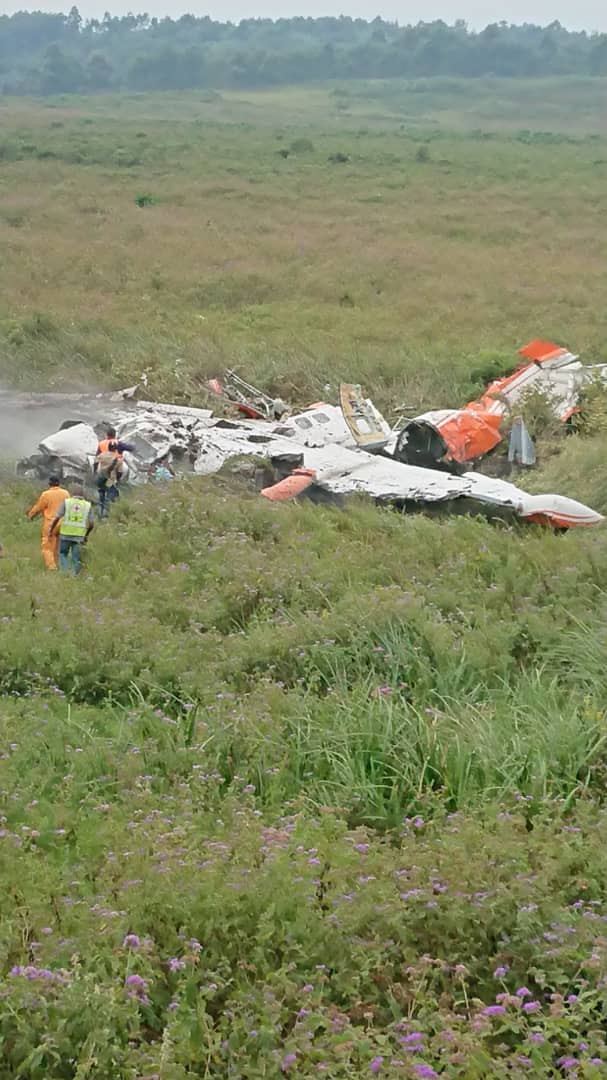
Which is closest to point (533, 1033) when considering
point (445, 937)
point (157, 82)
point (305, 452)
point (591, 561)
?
point (445, 937)

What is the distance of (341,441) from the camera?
47.8 ft

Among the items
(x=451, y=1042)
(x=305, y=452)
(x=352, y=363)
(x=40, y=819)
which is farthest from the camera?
(x=352, y=363)

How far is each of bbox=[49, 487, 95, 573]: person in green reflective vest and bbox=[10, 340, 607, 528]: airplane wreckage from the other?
8.33ft

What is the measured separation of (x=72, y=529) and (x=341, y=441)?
201 inches

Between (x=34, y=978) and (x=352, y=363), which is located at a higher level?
(x=34, y=978)

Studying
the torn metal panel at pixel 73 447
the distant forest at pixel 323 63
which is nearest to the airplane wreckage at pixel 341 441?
the torn metal panel at pixel 73 447

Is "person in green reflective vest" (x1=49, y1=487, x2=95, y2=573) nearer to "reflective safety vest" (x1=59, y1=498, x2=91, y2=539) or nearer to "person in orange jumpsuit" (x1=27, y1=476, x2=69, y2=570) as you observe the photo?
"reflective safety vest" (x1=59, y1=498, x2=91, y2=539)

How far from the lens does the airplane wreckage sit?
12469 millimetres

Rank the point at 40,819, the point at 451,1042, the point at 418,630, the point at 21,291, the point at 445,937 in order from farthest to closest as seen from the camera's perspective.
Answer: the point at 21,291
the point at 418,630
the point at 40,819
the point at 445,937
the point at 451,1042

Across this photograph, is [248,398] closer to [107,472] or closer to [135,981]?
[107,472]

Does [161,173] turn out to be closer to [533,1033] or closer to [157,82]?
[533,1033]

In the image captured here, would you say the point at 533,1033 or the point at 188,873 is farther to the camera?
the point at 188,873

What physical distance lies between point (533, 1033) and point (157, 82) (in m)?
138

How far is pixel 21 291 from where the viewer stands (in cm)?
2441
